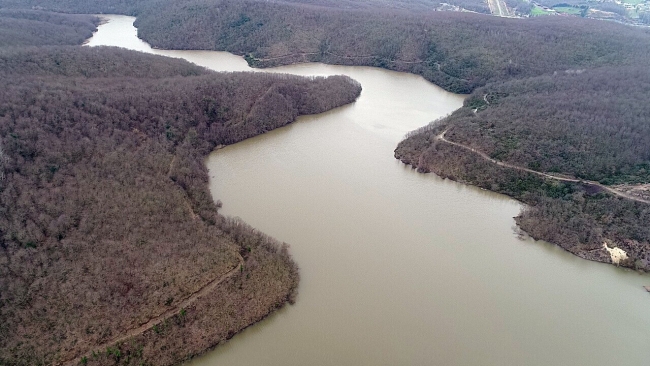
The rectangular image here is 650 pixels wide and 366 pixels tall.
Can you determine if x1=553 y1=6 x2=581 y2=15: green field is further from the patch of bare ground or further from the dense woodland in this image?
the dense woodland

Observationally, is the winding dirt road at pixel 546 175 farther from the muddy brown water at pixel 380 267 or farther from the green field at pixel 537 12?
the green field at pixel 537 12

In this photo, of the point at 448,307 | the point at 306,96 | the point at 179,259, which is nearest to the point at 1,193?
the point at 179,259

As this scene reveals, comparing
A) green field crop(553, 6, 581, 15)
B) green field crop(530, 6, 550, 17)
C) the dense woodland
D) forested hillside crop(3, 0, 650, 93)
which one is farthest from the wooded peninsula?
green field crop(553, 6, 581, 15)

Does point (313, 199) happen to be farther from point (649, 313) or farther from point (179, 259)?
point (649, 313)

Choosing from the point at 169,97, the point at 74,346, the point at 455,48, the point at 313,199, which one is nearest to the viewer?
the point at 74,346

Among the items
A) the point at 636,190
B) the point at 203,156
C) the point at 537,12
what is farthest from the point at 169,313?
the point at 537,12

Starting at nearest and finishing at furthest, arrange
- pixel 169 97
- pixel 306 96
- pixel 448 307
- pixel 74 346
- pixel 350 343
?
pixel 74 346, pixel 350 343, pixel 448 307, pixel 169 97, pixel 306 96

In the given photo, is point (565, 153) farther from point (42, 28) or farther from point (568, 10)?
point (568, 10)
